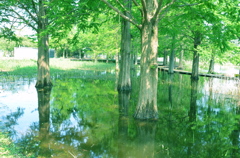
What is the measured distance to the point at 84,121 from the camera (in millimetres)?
9109

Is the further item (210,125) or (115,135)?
(210,125)

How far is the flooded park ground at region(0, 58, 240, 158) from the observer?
20.9 ft

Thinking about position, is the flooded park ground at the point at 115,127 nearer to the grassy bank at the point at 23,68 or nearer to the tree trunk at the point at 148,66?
the tree trunk at the point at 148,66

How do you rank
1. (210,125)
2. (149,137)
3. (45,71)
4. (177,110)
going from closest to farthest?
(149,137) < (210,125) < (177,110) < (45,71)

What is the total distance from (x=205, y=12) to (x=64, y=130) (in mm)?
8045

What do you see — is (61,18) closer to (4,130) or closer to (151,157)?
(4,130)

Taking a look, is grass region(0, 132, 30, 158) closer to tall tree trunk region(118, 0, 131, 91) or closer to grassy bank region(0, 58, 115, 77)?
tall tree trunk region(118, 0, 131, 91)

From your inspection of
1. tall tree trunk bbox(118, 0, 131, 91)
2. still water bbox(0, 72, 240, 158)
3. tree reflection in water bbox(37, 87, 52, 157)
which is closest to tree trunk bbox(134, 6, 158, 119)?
still water bbox(0, 72, 240, 158)

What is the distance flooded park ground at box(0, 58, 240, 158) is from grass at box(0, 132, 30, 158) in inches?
8.5

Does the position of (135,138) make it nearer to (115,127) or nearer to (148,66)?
(115,127)

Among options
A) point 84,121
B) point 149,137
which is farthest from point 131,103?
point 149,137

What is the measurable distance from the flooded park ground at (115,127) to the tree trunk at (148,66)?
2.42 ft

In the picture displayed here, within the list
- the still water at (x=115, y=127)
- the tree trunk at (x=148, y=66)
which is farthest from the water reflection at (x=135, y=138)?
the tree trunk at (x=148, y=66)

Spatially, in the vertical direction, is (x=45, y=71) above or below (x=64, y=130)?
above
